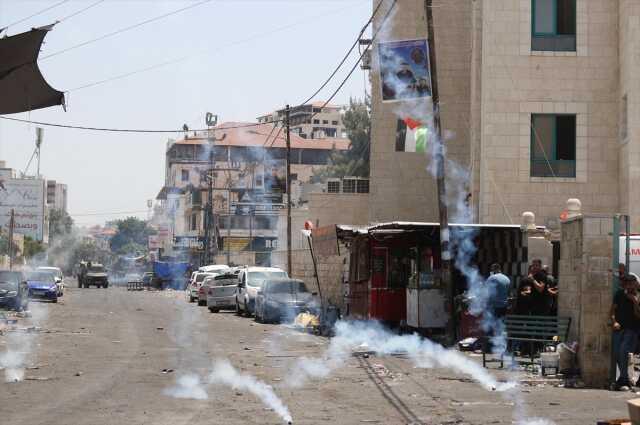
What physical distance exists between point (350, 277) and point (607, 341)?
15273 millimetres

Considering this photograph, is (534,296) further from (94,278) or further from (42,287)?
(94,278)

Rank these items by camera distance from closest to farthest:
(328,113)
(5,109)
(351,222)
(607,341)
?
(607,341), (5,109), (351,222), (328,113)

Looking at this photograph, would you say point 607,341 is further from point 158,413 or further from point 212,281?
point 212,281

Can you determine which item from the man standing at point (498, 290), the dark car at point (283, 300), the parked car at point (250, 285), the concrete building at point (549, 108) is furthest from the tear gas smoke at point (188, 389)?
the parked car at point (250, 285)

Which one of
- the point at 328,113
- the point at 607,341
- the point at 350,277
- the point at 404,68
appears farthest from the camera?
the point at 328,113

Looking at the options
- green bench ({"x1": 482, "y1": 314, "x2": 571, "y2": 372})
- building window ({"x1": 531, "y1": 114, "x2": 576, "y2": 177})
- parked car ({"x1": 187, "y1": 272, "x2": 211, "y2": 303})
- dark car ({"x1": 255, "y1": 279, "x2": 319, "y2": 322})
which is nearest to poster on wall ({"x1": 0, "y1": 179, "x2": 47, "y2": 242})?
parked car ({"x1": 187, "y1": 272, "x2": 211, "y2": 303})

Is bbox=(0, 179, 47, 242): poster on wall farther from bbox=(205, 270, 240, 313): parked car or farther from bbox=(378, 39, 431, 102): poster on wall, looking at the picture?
bbox=(378, 39, 431, 102): poster on wall

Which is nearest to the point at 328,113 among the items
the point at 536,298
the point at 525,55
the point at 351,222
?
the point at 351,222

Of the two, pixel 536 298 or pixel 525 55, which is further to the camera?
pixel 525 55

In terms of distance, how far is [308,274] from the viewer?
158ft

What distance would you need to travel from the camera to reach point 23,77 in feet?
62.0

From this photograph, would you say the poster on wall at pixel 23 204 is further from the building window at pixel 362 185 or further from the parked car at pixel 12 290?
the parked car at pixel 12 290

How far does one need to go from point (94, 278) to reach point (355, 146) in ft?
85.0

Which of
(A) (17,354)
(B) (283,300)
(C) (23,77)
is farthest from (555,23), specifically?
(A) (17,354)
